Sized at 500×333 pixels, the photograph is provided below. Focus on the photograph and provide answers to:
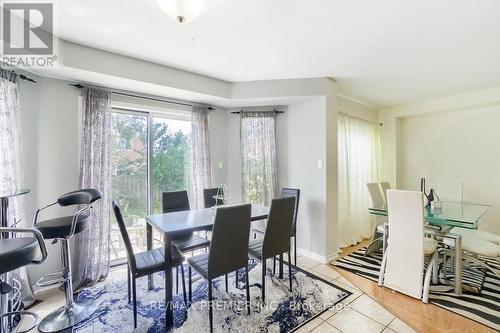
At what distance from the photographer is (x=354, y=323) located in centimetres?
196

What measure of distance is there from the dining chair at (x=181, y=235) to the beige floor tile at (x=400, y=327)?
1.89 meters

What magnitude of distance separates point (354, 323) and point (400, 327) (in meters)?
0.37

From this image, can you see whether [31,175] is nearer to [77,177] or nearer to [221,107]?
[77,177]

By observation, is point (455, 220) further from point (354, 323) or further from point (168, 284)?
point (168, 284)

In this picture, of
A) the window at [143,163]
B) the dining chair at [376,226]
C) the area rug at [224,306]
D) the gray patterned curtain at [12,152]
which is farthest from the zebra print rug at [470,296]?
the gray patterned curtain at [12,152]

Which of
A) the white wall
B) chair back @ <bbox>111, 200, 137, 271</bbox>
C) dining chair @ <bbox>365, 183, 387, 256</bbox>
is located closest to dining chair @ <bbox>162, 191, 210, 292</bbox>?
chair back @ <bbox>111, 200, 137, 271</bbox>

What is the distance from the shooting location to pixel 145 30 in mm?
2041

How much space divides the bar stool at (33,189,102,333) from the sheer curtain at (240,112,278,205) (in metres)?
2.18

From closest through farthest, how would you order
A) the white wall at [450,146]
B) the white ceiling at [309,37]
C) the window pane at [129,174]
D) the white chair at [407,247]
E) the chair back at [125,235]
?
the white ceiling at [309,37], the chair back at [125,235], the white chair at [407,247], the window pane at [129,174], the white wall at [450,146]

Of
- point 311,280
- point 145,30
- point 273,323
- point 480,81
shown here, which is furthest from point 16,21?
point 480,81

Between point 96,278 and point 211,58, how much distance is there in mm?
2831

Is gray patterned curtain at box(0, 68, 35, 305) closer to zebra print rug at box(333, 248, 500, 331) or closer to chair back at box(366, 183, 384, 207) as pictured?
zebra print rug at box(333, 248, 500, 331)

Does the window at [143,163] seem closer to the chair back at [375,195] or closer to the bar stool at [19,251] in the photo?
the bar stool at [19,251]
